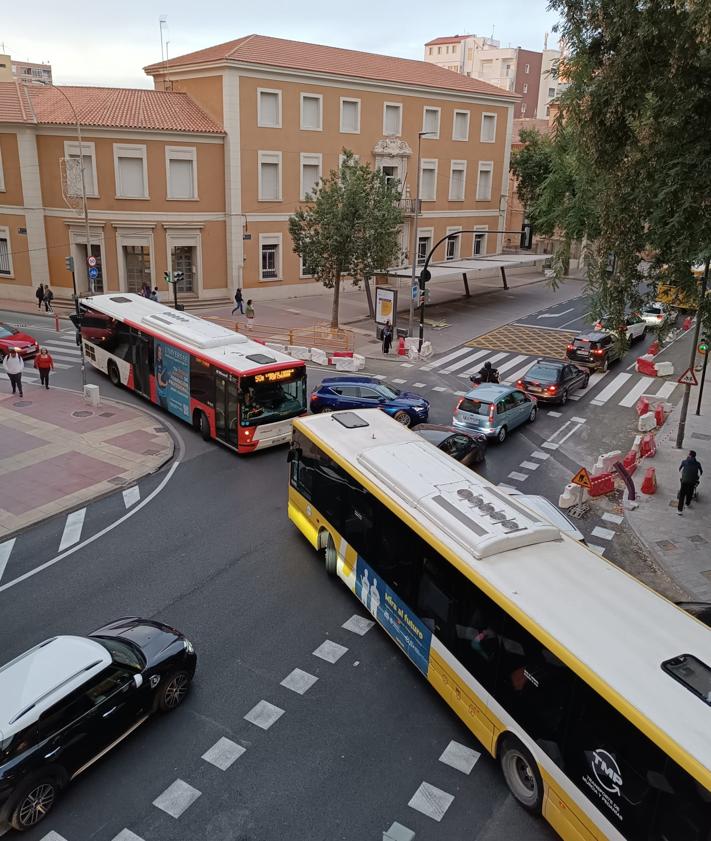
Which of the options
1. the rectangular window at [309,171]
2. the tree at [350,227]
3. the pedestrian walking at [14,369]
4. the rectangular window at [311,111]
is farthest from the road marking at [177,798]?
the rectangular window at [311,111]

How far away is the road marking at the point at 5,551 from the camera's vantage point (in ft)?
45.2

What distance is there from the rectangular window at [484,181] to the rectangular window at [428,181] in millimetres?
5056

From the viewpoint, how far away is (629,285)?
14.2 m

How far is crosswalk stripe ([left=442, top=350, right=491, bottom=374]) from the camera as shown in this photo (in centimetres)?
3040

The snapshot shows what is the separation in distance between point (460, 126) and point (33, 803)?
51505mm

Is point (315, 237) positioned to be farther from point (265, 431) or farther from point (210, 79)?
point (265, 431)

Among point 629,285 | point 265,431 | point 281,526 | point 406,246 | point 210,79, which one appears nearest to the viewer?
point 629,285

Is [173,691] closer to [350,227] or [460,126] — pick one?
[350,227]

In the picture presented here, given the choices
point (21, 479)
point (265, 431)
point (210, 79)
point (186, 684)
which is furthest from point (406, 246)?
point (186, 684)

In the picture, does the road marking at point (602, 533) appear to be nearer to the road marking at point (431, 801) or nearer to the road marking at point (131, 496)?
the road marking at point (431, 801)

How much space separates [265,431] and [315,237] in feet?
57.8

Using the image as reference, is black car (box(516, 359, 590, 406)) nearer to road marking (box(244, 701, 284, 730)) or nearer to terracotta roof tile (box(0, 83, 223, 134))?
road marking (box(244, 701, 284, 730))

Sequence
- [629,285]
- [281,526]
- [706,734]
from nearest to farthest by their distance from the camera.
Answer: [706,734]
[629,285]
[281,526]

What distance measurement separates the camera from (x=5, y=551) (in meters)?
14.4
